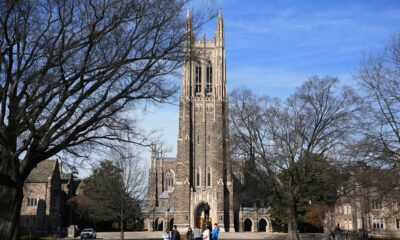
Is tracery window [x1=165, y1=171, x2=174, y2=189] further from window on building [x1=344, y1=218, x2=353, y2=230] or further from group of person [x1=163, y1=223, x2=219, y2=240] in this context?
group of person [x1=163, y1=223, x2=219, y2=240]

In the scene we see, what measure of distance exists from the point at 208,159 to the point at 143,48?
56.5m

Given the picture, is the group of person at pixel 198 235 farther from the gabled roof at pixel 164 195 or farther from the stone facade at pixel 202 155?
the gabled roof at pixel 164 195

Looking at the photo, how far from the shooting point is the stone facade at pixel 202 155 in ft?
226

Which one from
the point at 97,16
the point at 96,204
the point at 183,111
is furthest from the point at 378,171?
the point at 183,111

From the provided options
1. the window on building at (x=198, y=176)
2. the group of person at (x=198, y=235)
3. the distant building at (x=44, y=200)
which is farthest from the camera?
the window on building at (x=198, y=176)

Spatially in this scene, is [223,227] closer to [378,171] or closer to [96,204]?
[96,204]

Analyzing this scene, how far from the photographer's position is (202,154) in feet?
234

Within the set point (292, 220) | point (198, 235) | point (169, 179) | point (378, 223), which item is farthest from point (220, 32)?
Result: point (198, 235)

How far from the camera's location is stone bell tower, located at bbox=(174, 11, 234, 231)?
68875mm

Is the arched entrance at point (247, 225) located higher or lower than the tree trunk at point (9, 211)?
lower

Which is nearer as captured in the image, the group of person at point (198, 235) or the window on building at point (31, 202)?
the group of person at point (198, 235)

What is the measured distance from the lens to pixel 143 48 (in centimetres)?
1527

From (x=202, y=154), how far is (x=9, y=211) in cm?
5654

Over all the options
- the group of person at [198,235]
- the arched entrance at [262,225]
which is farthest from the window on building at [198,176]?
the group of person at [198,235]
